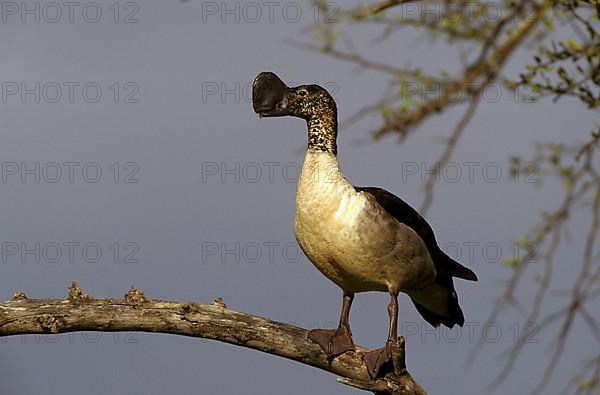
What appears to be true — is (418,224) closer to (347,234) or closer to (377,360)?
(347,234)

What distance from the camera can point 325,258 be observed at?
18.1ft

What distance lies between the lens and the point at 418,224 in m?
5.89

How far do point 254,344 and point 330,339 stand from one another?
20.2 inches

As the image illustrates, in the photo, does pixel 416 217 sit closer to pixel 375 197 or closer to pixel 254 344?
pixel 375 197

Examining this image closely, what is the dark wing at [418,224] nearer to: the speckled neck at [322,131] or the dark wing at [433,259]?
the dark wing at [433,259]

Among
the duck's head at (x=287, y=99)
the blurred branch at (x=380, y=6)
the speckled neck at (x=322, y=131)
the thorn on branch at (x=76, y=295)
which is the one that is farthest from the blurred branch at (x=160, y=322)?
the blurred branch at (x=380, y=6)

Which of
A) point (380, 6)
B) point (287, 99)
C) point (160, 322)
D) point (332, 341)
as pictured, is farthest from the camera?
point (332, 341)

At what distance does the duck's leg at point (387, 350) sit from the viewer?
559 cm

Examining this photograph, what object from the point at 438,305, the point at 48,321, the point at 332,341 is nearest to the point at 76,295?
the point at 48,321

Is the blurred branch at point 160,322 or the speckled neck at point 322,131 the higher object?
the speckled neck at point 322,131

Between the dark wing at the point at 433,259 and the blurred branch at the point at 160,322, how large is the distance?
0.75 m

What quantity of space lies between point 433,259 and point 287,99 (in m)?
1.49

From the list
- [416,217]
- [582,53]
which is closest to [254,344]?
[416,217]

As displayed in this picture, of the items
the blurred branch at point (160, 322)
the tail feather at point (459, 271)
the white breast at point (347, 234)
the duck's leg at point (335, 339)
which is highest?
the white breast at point (347, 234)
